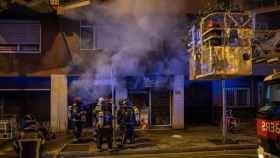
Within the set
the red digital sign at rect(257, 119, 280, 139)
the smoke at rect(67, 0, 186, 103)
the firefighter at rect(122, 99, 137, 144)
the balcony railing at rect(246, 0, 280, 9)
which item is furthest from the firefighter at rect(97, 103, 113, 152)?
the balcony railing at rect(246, 0, 280, 9)

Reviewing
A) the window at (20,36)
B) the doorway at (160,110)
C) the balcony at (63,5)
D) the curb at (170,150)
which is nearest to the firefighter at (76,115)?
the curb at (170,150)

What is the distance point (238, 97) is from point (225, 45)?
10333 mm

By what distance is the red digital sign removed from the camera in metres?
6.22

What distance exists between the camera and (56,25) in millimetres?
16766

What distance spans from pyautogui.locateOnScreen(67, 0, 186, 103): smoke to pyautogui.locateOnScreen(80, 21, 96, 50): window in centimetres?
29

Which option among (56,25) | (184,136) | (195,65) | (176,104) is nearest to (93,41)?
(56,25)

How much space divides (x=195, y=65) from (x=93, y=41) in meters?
7.54

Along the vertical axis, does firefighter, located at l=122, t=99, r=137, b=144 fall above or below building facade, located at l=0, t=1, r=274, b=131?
below

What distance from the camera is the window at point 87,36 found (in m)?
17.0

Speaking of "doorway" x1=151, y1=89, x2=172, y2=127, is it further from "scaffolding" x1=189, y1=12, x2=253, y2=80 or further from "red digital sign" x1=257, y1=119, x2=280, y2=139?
"red digital sign" x1=257, y1=119, x2=280, y2=139

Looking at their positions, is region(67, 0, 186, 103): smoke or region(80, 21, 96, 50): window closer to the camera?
region(67, 0, 186, 103): smoke

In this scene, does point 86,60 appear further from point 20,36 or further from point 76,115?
point 76,115

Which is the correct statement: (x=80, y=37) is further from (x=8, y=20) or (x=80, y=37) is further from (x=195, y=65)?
(x=195, y=65)

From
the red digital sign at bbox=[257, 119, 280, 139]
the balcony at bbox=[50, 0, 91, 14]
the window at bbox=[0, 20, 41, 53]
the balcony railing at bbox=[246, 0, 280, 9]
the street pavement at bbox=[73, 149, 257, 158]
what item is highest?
the balcony railing at bbox=[246, 0, 280, 9]
